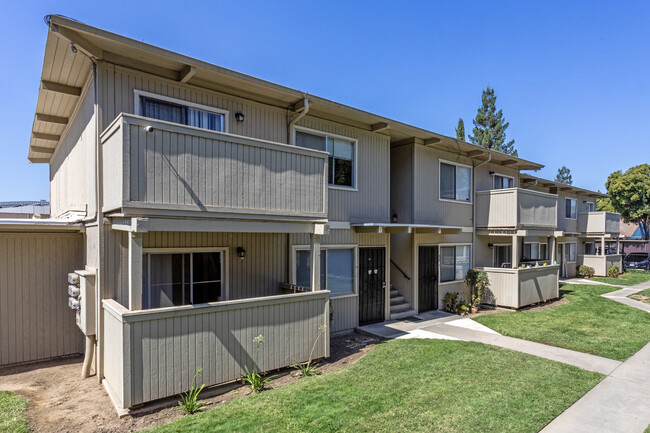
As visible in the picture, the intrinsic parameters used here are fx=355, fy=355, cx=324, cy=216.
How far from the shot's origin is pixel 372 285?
1018cm

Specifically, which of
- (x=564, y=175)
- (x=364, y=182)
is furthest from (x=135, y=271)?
(x=564, y=175)

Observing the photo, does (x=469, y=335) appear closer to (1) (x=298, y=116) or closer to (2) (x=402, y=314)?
(2) (x=402, y=314)

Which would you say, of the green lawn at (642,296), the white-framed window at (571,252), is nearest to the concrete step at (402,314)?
the green lawn at (642,296)

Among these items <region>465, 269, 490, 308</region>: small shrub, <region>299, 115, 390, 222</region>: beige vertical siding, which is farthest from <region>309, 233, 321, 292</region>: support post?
<region>465, 269, 490, 308</region>: small shrub

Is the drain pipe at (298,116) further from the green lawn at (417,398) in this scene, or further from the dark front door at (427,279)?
the dark front door at (427,279)

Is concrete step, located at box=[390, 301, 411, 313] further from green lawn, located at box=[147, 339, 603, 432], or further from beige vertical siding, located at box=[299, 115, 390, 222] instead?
green lawn, located at box=[147, 339, 603, 432]

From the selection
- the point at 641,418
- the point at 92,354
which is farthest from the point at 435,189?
the point at 92,354

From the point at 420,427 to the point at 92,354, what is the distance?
5700 mm

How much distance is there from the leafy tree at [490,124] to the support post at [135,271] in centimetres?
3762

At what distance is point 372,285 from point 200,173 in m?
6.25

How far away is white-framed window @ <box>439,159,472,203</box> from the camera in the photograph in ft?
41.2

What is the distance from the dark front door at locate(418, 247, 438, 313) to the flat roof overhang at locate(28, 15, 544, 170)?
3830 millimetres

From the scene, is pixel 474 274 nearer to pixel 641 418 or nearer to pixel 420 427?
pixel 641 418

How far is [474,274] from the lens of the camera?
1281 cm
